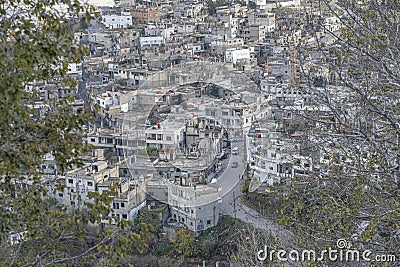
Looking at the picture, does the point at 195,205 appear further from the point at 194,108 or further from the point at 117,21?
the point at 117,21

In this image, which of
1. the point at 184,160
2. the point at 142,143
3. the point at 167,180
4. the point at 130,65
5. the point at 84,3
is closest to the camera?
the point at 84,3

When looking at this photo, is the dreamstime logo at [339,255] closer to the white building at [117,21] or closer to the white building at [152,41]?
the white building at [152,41]

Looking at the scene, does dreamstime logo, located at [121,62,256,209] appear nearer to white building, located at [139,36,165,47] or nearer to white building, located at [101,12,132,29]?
white building, located at [139,36,165,47]

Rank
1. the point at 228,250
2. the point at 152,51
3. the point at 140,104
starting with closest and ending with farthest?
the point at 228,250
the point at 140,104
the point at 152,51

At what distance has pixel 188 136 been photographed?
699 centimetres

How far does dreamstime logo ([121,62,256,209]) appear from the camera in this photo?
19.5 feet

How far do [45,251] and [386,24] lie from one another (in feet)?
4.18

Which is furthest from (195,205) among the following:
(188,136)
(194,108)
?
(194,108)

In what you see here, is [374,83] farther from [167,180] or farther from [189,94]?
[189,94]

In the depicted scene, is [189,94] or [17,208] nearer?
[17,208]

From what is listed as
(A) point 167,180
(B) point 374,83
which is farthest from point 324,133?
(A) point 167,180

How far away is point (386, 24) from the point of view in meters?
2.29

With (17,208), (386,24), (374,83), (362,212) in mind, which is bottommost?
(362,212)

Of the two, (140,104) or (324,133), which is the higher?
(324,133)
